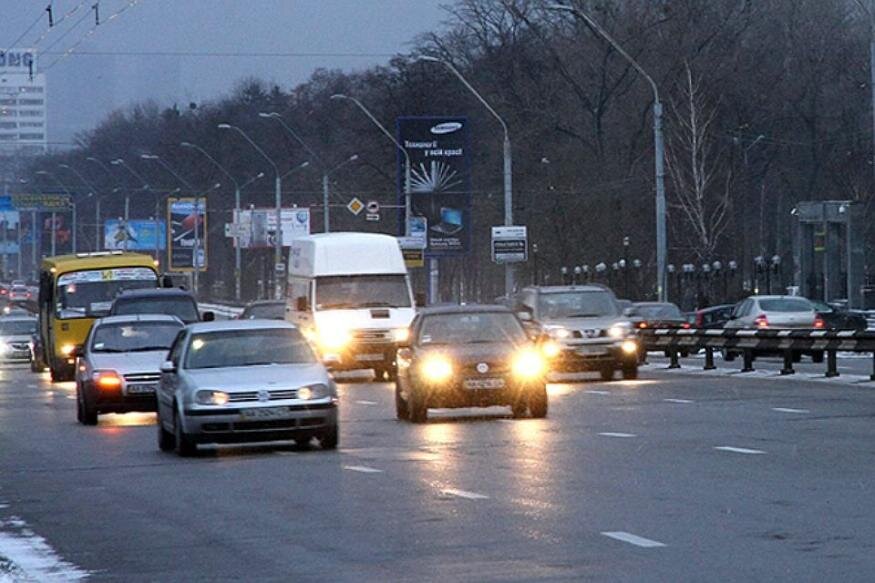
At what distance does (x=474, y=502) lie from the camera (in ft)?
53.0

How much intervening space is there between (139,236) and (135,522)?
118212 millimetres

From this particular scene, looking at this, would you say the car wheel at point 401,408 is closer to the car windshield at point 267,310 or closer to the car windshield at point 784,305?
the car windshield at point 784,305

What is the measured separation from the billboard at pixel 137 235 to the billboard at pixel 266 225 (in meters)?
16.2

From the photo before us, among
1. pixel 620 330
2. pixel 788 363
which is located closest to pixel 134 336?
pixel 620 330

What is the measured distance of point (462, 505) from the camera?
1600 centimetres

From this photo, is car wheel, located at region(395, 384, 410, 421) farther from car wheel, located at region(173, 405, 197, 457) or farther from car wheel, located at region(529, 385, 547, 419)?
car wheel, located at region(173, 405, 197, 457)

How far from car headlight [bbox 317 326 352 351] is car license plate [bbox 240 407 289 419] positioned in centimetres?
2058

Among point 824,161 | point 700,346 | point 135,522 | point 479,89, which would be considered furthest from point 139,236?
point 135,522

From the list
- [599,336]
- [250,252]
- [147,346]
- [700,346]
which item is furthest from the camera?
[250,252]

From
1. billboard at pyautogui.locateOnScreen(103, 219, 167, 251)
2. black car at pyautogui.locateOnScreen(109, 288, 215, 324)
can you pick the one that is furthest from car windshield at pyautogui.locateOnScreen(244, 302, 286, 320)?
billboard at pyautogui.locateOnScreen(103, 219, 167, 251)

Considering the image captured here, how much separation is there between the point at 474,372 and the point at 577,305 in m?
12.6

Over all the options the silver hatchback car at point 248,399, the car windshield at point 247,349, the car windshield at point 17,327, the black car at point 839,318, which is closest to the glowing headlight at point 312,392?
the silver hatchback car at point 248,399

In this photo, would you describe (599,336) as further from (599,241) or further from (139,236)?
(139,236)

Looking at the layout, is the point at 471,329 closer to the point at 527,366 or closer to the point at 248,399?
the point at 527,366
